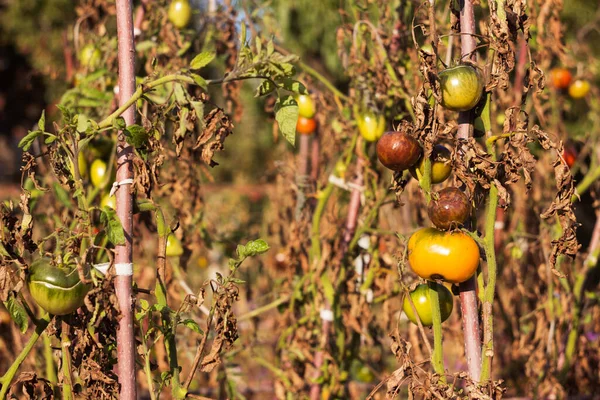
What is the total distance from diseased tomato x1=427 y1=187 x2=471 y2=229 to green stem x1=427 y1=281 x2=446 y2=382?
0.31 ft

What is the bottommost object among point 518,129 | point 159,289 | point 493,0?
point 159,289

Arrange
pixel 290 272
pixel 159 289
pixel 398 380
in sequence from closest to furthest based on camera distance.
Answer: pixel 398 380
pixel 159 289
pixel 290 272

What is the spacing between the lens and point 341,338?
173 cm

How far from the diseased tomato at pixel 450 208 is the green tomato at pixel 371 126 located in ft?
2.35

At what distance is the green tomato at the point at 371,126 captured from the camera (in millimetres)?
1588

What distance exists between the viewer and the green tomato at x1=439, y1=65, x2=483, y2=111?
88cm

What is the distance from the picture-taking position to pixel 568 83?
244cm

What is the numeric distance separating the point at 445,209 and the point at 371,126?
74cm

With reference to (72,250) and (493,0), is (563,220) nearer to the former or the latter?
(493,0)

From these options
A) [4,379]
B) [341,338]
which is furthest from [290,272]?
[4,379]

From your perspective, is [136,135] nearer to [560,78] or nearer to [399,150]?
[399,150]

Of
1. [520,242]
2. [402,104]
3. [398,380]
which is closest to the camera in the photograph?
[398,380]

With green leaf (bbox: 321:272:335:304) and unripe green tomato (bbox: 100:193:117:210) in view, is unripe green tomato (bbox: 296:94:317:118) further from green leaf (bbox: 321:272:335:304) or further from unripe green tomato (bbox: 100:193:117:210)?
unripe green tomato (bbox: 100:193:117:210)

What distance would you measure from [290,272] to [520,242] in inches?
26.9
